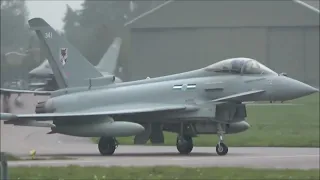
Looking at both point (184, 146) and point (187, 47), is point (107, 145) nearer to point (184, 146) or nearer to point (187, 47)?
point (184, 146)

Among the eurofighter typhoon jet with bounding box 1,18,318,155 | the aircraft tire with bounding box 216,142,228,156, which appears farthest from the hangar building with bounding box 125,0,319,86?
the aircraft tire with bounding box 216,142,228,156

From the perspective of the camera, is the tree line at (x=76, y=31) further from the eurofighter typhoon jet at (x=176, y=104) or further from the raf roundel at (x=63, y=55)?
the eurofighter typhoon jet at (x=176, y=104)

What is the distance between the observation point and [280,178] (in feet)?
47.1

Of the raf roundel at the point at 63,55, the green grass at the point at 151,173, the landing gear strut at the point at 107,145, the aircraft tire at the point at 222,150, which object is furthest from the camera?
the raf roundel at the point at 63,55

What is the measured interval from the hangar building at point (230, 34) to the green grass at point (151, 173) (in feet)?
97.1

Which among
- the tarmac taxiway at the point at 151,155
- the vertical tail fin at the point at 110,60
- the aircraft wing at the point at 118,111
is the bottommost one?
the tarmac taxiway at the point at 151,155

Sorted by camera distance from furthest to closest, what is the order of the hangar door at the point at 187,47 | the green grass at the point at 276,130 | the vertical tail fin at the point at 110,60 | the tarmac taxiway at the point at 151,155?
the hangar door at the point at 187,47, the vertical tail fin at the point at 110,60, the green grass at the point at 276,130, the tarmac taxiway at the point at 151,155

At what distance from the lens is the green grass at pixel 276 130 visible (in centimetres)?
2564

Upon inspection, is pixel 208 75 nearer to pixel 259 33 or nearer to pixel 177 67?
pixel 177 67

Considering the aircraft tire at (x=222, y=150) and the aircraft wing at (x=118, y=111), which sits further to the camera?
the aircraft wing at (x=118, y=111)

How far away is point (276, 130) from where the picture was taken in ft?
99.8

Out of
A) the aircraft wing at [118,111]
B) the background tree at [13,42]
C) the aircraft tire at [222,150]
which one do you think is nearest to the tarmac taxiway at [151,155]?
the aircraft tire at [222,150]

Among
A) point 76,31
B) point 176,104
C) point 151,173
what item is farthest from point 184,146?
point 76,31

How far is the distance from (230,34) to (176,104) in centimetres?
3368
